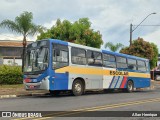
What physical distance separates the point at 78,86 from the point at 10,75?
7733 mm

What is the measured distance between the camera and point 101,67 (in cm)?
2397

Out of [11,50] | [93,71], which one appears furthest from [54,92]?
[11,50]

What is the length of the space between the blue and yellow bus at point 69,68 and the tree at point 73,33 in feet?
65.4

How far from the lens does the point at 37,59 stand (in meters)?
20.0

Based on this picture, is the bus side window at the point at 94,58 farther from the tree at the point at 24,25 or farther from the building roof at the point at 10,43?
the building roof at the point at 10,43

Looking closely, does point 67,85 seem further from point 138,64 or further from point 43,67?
point 138,64

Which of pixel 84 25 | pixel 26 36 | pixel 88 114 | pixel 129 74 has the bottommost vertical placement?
pixel 88 114

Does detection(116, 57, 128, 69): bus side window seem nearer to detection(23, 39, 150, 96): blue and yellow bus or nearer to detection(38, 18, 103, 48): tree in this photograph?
detection(23, 39, 150, 96): blue and yellow bus

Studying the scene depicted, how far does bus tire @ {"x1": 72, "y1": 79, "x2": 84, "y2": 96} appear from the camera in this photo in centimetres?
2133

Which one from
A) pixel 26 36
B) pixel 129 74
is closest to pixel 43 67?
pixel 129 74

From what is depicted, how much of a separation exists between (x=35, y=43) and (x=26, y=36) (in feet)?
43.6

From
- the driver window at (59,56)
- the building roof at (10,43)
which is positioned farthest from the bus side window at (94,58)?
the building roof at (10,43)

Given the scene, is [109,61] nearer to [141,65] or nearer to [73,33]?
[141,65]

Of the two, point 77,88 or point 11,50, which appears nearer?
point 77,88
